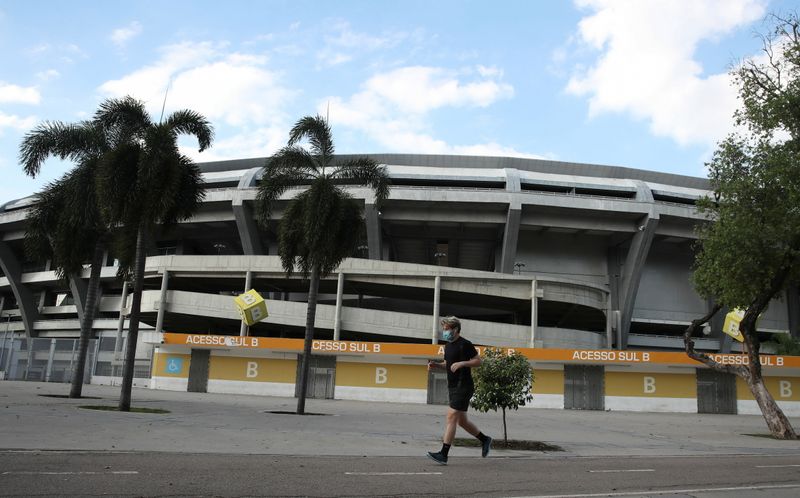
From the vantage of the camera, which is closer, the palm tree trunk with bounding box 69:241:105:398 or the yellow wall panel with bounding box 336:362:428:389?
the palm tree trunk with bounding box 69:241:105:398

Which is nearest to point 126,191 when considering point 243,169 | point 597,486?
point 597,486

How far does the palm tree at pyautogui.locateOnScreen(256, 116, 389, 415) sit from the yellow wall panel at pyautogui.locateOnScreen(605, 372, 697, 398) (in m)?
15.9

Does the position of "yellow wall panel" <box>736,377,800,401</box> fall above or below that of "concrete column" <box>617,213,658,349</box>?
below

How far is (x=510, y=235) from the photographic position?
46.2m

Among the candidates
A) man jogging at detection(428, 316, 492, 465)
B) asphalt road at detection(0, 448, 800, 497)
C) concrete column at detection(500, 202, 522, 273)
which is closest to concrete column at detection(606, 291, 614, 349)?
concrete column at detection(500, 202, 522, 273)

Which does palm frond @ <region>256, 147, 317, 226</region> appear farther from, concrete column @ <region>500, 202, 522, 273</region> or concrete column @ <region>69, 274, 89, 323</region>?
concrete column @ <region>69, 274, 89, 323</region>

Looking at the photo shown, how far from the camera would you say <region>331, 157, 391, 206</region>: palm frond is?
22.2m

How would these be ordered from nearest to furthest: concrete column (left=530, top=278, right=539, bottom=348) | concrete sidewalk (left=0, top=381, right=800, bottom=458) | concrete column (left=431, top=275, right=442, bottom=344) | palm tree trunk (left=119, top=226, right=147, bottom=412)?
concrete sidewalk (left=0, top=381, right=800, bottom=458) → palm tree trunk (left=119, top=226, right=147, bottom=412) → concrete column (left=431, top=275, right=442, bottom=344) → concrete column (left=530, top=278, right=539, bottom=348)

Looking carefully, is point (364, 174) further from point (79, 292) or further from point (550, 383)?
point (79, 292)

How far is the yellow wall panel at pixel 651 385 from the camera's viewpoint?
2986 centimetres

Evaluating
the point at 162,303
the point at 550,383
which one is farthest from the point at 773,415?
the point at 162,303

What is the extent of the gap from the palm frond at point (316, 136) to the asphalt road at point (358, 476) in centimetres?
1475

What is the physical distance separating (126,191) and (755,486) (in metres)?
15.3

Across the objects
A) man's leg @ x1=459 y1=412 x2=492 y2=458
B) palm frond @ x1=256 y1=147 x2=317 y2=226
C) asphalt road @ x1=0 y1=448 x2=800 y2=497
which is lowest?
asphalt road @ x1=0 y1=448 x2=800 y2=497
